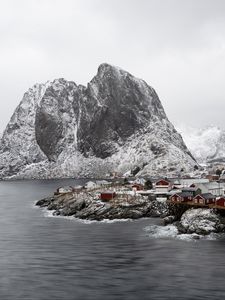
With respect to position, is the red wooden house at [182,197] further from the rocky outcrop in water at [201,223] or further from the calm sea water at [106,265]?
the calm sea water at [106,265]

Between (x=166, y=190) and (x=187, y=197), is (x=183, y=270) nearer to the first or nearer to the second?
(x=187, y=197)

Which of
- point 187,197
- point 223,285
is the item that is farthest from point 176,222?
point 223,285

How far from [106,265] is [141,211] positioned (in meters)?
46.6

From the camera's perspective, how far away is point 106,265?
59156 millimetres

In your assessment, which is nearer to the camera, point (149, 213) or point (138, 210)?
point (149, 213)

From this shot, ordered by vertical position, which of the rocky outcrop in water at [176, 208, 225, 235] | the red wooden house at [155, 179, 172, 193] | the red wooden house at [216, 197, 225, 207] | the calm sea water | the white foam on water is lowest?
the calm sea water

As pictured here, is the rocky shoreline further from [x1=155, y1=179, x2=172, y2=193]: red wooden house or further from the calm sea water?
[x1=155, y1=179, x2=172, y2=193]: red wooden house

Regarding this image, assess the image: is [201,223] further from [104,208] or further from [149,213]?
[104,208]

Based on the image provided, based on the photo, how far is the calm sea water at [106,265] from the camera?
4809 cm

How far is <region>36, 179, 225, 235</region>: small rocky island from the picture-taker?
80.9 metres

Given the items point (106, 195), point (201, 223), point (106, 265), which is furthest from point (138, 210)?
point (106, 265)

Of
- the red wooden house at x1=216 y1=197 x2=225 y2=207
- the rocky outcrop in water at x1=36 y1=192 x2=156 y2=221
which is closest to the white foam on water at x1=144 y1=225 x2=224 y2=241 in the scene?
the red wooden house at x1=216 y1=197 x2=225 y2=207

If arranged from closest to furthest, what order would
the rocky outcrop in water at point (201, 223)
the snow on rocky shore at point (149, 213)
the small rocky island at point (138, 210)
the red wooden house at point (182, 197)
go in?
the rocky outcrop in water at point (201, 223)
the snow on rocky shore at point (149, 213)
the small rocky island at point (138, 210)
the red wooden house at point (182, 197)

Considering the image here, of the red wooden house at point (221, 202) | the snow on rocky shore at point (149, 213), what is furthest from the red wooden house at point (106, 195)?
the red wooden house at point (221, 202)
